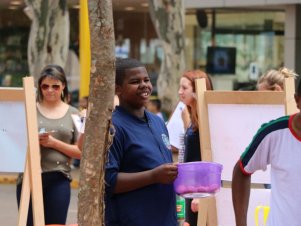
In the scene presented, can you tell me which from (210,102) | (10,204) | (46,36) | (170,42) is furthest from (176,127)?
(46,36)

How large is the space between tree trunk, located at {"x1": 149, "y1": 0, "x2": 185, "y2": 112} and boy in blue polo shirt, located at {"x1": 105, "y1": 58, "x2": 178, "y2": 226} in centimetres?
1369

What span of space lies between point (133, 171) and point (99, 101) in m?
0.40

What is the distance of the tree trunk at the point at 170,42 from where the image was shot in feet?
61.4

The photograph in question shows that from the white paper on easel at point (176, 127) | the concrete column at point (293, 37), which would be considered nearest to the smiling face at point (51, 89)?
the white paper on easel at point (176, 127)

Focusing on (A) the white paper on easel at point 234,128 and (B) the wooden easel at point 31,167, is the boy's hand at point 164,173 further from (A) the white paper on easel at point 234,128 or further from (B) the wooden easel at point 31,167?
(B) the wooden easel at point 31,167

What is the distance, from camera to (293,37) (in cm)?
2172

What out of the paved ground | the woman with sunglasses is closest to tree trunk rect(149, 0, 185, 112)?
the paved ground

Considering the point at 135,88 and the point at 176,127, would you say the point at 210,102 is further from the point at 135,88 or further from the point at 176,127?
the point at 176,127

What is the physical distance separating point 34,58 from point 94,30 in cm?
1442

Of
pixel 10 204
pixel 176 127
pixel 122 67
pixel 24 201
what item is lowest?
pixel 10 204

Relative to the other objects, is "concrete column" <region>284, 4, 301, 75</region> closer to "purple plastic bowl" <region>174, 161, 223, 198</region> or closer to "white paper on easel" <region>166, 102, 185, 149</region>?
"white paper on easel" <region>166, 102, 185, 149</region>

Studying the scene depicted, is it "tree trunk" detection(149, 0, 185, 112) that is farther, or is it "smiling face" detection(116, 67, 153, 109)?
"tree trunk" detection(149, 0, 185, 112)

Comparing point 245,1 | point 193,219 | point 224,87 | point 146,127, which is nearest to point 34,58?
point 245,1

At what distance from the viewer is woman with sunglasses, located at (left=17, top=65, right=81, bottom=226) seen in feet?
23.1
